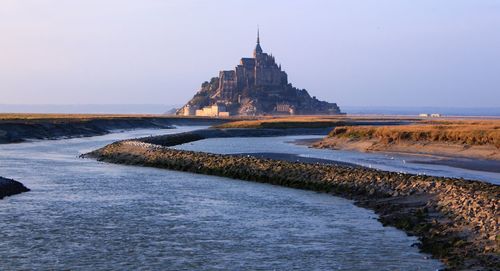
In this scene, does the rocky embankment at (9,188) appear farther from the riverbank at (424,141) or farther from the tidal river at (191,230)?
the riverbank at (424,141)

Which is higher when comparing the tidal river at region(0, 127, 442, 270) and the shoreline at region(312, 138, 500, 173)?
the shoreline at region(312, 138, 500, 173)

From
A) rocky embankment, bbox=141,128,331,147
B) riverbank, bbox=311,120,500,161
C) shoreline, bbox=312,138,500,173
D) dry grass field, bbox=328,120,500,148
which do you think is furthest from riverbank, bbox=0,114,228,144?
dry grass field, bbox=328,120,500,148

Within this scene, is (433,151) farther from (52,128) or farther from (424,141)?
(52,128)

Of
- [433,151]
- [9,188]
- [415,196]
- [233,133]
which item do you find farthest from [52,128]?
[415,196]

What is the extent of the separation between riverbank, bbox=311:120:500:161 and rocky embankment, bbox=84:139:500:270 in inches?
764

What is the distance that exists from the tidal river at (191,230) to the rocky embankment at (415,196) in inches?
36.5

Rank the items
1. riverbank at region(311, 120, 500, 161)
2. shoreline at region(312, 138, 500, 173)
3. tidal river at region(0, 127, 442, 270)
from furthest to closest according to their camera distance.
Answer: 1. riverbank at region(311, 120, 500, 161)
2. shoreline at region(312, 138, 500, 173)
3. tidal river at region(0, 127, 442, 270)

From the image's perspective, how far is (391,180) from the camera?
110 ft

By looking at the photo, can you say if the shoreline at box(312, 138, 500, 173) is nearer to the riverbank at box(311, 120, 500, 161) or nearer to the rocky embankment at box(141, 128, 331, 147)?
the riverbank at box(311, 120, 500, 161)

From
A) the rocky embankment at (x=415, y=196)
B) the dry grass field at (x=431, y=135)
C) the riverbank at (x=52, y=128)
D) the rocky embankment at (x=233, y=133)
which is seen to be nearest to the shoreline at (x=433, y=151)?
the dry grass field at (x=431, y=135)

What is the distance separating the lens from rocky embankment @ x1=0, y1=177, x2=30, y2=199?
3269 cm

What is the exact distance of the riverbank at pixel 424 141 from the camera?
55575 mm

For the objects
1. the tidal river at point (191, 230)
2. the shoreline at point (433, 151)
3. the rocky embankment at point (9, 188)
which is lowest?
the tidal river at point (191, 230)

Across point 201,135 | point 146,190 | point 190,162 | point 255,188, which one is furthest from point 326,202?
point 201,135
